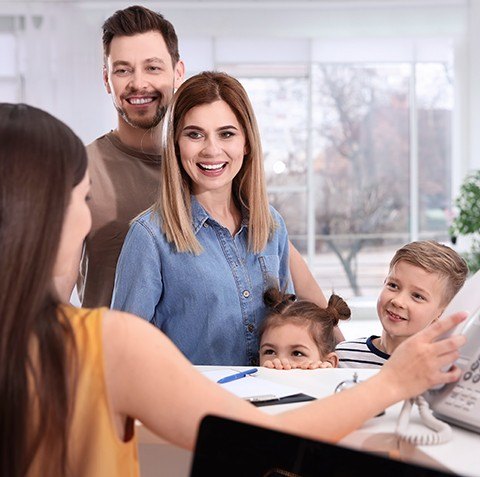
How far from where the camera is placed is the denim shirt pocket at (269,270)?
8.14 ft

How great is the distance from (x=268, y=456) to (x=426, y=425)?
511mm

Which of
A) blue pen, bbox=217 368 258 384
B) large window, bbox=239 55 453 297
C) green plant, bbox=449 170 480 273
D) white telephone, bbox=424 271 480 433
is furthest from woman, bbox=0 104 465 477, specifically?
large window, bbox=239 55 453 297

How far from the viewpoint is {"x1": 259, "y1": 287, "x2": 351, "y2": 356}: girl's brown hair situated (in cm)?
242

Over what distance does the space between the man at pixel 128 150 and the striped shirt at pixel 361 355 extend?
→ 18 centimetres

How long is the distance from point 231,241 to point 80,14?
5116mm

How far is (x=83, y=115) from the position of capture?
7070mm

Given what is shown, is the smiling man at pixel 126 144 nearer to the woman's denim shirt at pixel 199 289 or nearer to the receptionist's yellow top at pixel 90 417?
the woman's denim shirt at pixel 199 289

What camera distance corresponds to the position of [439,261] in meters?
2.44

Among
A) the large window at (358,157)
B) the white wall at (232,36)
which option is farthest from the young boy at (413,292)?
the large window at (358,157)

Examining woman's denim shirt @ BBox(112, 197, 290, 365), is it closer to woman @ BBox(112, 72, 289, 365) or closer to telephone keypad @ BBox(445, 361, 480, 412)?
woman @ BBox(112, 72, 289, 365)

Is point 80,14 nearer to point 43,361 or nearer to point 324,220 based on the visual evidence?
point 324,220

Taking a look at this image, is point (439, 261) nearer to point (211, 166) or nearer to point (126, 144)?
point (211, 166)

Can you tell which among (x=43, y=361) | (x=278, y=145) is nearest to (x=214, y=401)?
(x=43, y=361)

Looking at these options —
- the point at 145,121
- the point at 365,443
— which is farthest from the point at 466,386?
the point at 145,121
